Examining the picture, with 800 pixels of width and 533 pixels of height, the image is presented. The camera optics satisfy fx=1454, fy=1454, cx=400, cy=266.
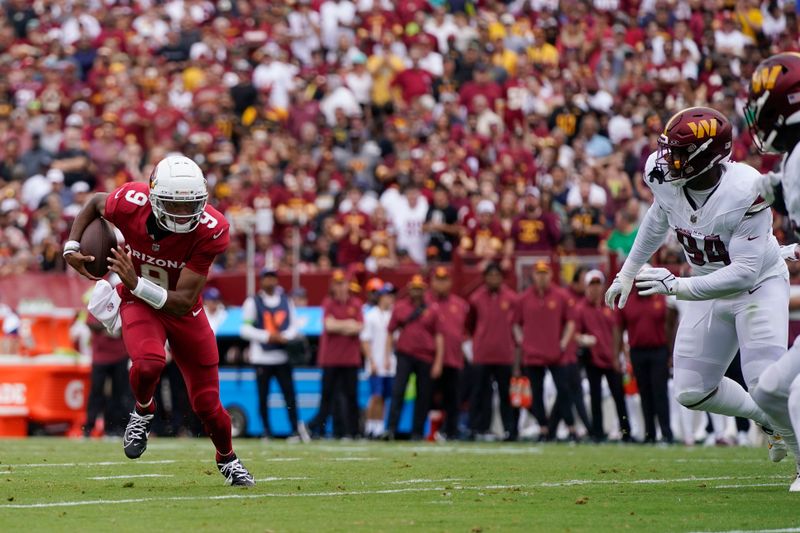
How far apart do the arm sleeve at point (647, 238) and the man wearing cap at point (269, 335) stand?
24.3 feet

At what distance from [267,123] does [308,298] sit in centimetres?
393

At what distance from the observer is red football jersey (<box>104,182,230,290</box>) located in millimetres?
8047

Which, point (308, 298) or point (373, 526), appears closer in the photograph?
point (373, 526)

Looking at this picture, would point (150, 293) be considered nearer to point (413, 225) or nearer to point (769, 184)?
point (769, 184)

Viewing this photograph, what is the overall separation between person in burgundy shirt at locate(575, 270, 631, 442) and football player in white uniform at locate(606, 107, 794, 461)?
6295mm

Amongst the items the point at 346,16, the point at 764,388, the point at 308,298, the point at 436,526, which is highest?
the point at 346,16

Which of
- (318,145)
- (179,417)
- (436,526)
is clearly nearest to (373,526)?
(436,526)

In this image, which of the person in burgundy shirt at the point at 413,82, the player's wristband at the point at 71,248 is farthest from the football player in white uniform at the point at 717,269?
the person in burgundy shirt at the point at 413,82

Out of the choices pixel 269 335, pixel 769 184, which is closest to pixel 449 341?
pixel 269 335

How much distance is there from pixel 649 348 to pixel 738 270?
266 inches

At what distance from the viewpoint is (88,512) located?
672 cm

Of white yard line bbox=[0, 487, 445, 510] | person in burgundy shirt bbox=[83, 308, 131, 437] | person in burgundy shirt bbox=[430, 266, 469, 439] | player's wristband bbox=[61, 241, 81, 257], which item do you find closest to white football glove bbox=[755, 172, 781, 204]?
white yard line bbox=[0, 487, 445, 510]

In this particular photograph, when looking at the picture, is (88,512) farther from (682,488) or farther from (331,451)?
(331,451)

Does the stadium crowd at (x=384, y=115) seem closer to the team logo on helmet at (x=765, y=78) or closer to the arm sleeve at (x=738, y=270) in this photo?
the arm sleeve at (x=738, y=270)
